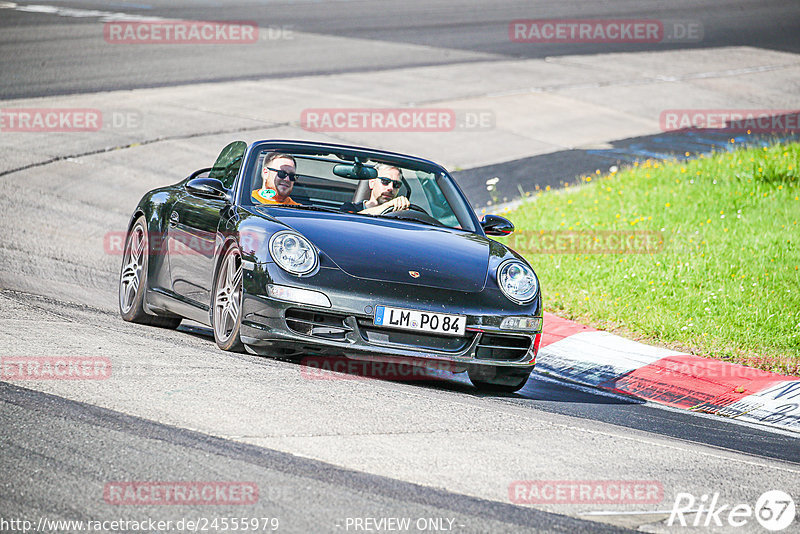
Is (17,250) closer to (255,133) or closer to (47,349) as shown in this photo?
(47,349)


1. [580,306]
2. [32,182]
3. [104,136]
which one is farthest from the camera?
Answer: [104,136]

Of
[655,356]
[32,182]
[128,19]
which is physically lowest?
[655,356]

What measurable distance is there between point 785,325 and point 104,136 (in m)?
10.2

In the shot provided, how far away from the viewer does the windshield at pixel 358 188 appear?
7.51 meters

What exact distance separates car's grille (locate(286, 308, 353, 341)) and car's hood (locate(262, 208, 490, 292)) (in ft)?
0.95

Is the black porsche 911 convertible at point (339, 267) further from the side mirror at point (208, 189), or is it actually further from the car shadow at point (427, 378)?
the car shadow at point (427, 378)

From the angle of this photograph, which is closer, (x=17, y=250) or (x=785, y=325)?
(x=785, y=325)

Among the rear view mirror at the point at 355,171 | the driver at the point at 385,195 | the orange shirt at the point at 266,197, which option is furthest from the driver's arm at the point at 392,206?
the orange shirt at the point at 266,197

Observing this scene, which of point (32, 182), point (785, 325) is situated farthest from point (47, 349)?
point (32, 182)

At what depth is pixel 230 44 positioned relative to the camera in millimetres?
23609

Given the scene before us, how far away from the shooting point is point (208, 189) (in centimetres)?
730

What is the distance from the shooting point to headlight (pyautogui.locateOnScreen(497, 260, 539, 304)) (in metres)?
6.73

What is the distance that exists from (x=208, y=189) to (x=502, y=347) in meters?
2.17

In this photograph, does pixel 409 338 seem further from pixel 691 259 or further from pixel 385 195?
pixel 691 259
